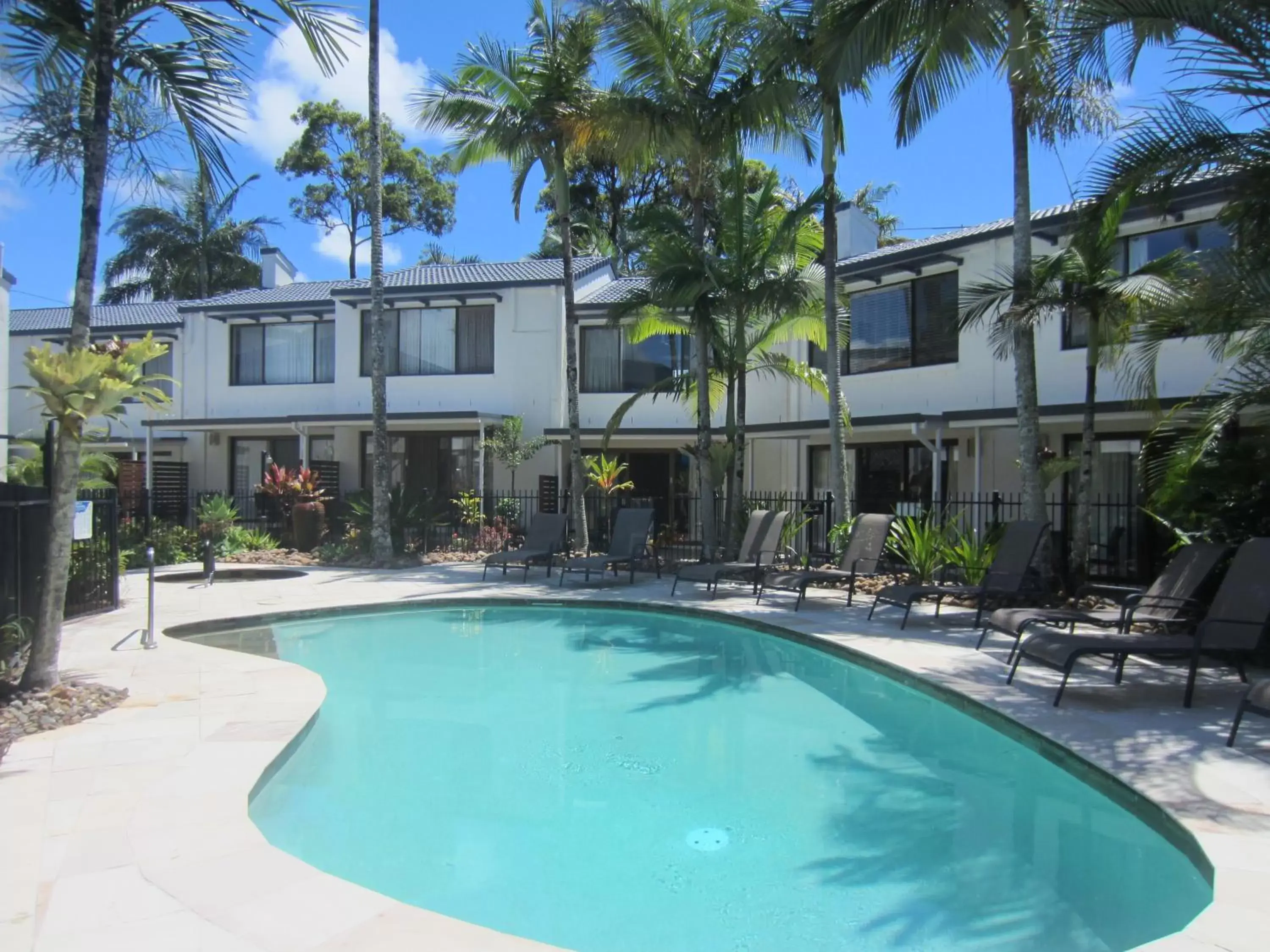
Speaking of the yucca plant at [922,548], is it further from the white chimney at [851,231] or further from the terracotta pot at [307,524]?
the terracotta pot at [307,524]

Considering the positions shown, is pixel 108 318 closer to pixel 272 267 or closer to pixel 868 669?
pixel 272 267

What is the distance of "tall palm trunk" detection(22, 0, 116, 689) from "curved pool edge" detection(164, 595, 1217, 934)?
2.01 m

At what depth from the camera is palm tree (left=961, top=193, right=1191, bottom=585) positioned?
10.6 metres

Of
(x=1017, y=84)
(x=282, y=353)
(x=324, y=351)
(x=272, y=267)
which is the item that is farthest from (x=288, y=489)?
(x=1017, y=84)

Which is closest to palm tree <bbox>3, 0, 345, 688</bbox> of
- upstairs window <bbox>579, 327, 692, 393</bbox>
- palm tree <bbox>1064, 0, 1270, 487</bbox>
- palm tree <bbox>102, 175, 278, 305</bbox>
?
palm tree <bbox>1064, 0, 1270, 487</bbox>

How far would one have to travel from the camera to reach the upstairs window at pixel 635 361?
69.9ft

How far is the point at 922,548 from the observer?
12656 mm

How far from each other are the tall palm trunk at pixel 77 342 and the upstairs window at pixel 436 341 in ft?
49.4

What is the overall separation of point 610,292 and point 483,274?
3313 mm

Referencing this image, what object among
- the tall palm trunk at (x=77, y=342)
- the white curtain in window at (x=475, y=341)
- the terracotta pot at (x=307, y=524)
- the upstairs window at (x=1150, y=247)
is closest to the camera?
the tall palm trunk at (x=77, y=342)

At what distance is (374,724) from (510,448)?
480 inches

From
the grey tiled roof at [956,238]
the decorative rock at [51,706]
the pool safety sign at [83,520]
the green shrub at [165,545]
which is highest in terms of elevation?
the grey tiled roof at [956,238]

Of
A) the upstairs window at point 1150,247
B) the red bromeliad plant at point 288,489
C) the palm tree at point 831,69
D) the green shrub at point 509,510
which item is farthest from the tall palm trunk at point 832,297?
the red bromeliad plant at point 288,489

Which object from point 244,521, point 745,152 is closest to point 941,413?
point 745,152
